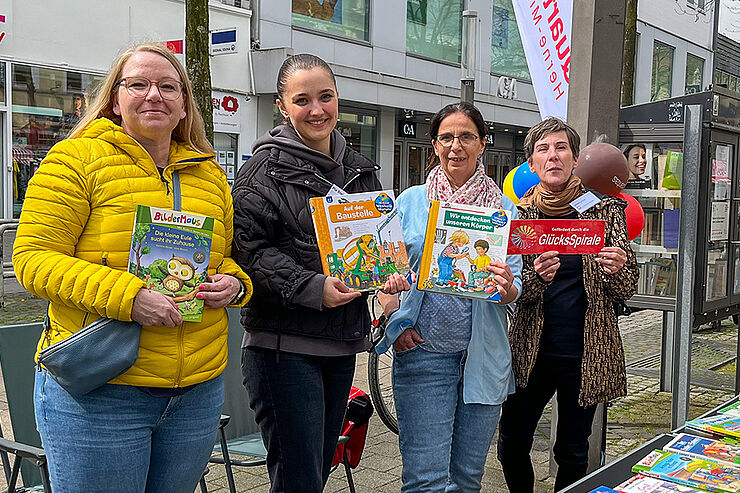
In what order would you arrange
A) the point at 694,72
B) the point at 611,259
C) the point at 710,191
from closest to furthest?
the point at 611,259
the point at 710,191
the point at 694,72

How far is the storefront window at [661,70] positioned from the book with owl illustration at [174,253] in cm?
2565

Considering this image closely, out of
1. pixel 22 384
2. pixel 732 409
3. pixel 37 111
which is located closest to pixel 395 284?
pixel 732 409

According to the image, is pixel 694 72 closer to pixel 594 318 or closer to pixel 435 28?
pixel 435 28

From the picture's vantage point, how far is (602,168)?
403 centimetres

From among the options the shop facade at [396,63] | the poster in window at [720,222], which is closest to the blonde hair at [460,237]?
the poster in window at [720,222]

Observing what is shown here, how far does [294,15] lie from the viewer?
15797mm

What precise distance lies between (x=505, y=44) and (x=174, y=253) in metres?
20.1

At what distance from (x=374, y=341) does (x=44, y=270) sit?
1513 mm

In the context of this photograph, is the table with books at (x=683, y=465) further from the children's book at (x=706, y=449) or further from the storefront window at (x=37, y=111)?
the storefront window at (x=37, y=111)

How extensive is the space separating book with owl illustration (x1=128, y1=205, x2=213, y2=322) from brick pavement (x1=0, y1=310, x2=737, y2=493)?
7.23 feet

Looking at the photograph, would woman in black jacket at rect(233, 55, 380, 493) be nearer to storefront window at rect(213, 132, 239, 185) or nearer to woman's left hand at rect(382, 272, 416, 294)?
woman's left hand at rect(382, 272, 416, 294)

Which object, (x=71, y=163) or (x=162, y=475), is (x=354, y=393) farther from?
(x=71, y=163)

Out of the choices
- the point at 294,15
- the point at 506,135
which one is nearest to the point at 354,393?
the point at 294,15

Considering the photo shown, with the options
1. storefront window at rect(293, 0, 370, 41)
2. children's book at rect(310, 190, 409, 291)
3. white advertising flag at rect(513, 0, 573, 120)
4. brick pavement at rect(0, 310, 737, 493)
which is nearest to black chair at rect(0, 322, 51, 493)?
brick pavement at rect(0, 310, 737, 493)
